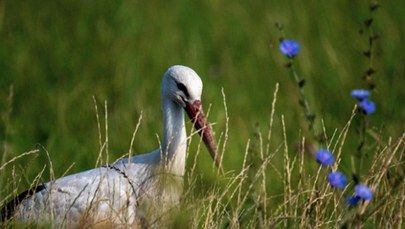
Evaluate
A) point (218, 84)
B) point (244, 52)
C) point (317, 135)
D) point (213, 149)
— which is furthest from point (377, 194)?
point (244, 52)

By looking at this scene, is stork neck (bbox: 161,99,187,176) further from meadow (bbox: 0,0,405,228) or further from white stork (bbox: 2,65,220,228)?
meadow (bbox: 0,0,405,228)

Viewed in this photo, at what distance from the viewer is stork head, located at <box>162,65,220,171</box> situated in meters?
6.25

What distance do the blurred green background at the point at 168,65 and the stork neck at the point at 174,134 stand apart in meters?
1.43

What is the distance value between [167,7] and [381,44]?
172 centimetres

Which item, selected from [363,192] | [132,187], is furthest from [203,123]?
[363,192]

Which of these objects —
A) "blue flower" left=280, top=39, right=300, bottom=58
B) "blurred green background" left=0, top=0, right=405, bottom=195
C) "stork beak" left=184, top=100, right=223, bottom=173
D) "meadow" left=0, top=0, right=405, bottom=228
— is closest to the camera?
"blue flower" left=280, top=39, right=300, bottom=58

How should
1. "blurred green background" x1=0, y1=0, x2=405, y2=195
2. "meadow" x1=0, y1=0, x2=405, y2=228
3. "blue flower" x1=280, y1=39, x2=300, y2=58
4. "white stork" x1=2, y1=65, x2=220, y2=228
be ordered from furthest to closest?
1. "blurred green background" x1=0, y1=0, x2=405, y2=195
2. "meadow" x1=0, y1=0, x2=405, y2=228
3. "blue flower" x1=280, y1=39, x2=300, y2=58
4. "white stork" x1=2, y1=65, x2=220, y2=228

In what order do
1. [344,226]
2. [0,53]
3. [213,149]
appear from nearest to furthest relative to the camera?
1. [344,226]
2. [213,149]
3. [0,53]

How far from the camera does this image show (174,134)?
6371mm

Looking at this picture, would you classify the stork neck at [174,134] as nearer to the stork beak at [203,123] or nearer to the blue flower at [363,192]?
the stork beak at [203,123]

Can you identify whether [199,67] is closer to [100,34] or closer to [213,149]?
[100,34]

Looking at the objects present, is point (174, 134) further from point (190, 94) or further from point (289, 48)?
point (289, 48)

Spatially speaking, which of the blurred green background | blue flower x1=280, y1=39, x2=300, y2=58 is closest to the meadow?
the blurred green background

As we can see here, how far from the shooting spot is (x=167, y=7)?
10.4 m
